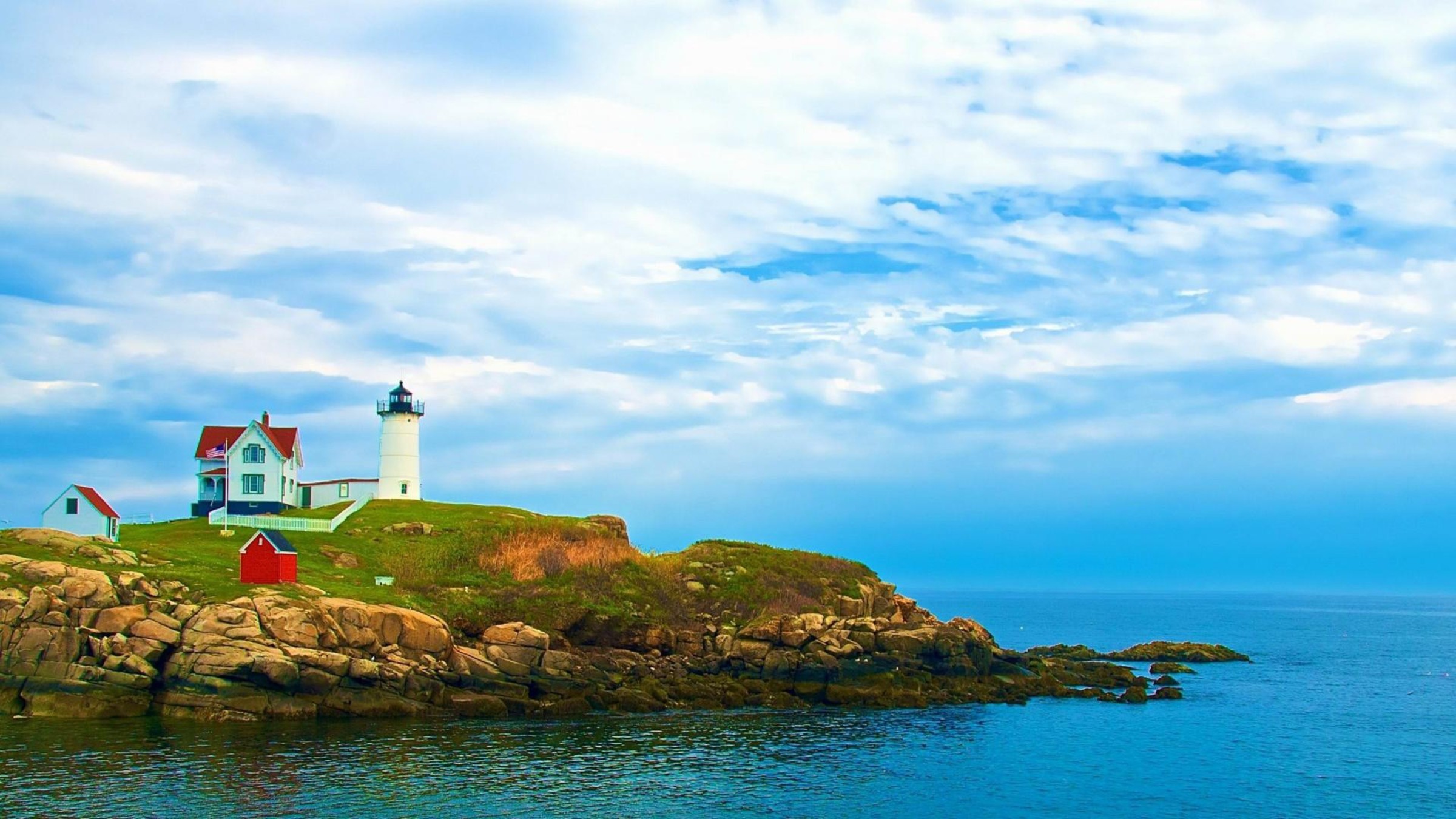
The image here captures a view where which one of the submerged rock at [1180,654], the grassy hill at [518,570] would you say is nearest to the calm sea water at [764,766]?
the grassy hill at [518,570]

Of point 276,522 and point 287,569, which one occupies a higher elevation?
point 276,522

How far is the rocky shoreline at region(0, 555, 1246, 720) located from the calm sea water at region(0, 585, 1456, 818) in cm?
211

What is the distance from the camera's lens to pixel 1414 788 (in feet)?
141

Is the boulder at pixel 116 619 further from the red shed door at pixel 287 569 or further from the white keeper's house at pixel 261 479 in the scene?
the white keeper's house at pixel 261 479

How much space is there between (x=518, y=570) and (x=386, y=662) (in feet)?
51.3

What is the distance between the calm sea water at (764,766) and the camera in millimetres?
36750

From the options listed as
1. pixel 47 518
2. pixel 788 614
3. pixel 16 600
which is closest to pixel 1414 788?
pixel 788 614

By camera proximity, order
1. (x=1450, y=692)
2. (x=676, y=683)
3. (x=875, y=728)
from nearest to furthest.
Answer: (x=875, y=728), (x=676, y=683), (x=1450, y=692)

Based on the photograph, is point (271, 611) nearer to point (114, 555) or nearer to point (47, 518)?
point (114, 555)

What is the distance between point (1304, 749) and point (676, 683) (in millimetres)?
30813

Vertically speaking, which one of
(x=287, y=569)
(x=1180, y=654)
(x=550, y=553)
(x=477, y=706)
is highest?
(x=550, y=553)

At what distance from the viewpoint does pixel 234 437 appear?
277 ft

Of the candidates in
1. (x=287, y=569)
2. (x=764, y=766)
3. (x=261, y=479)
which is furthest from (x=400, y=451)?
(x=764, y=766)

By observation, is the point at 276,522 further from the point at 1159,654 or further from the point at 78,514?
the point at 1159,654
